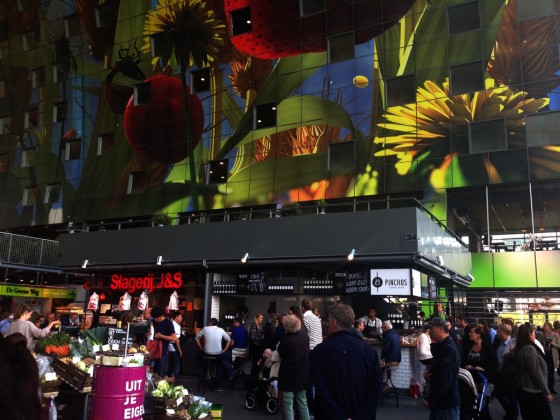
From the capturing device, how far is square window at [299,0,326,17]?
68.1 ft

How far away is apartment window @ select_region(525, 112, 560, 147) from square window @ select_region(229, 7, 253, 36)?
12.1m

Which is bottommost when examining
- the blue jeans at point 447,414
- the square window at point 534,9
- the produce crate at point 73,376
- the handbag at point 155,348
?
the blue jeans at point 447,414

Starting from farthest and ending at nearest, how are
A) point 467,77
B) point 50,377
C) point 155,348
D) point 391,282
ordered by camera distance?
point 467,77, point 391,282, point 155,348, point 50,377

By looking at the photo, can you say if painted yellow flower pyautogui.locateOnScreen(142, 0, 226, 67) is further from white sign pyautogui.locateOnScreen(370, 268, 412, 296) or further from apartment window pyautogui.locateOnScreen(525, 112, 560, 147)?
white sign pyautogui.locateOnScreen(370, 268, 412, 296)

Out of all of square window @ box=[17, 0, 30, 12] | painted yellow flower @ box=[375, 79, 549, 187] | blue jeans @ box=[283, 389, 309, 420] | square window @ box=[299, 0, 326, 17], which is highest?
square window @ box=[17, 0, 30, 12]

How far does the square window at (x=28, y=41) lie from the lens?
1176 inches

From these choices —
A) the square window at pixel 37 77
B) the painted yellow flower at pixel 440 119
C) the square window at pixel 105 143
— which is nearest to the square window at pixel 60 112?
the square window at pixel 37 77

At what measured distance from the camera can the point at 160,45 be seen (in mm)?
24562

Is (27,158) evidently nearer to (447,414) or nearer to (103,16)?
(103,16)

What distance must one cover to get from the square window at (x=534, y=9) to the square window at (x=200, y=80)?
13.1 m

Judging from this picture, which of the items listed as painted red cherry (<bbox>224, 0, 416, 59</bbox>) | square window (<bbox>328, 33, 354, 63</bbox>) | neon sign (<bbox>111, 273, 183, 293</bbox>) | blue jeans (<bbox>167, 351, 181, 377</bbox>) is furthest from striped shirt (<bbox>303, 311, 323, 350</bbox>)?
painted red cherry (<bbox>224, 0, 416, 59</bbox>)

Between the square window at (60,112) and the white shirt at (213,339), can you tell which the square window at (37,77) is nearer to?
the square window at (60,112)

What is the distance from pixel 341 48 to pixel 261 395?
49.1 feet

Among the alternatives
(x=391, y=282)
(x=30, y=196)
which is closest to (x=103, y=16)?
(x=30, y=196)
